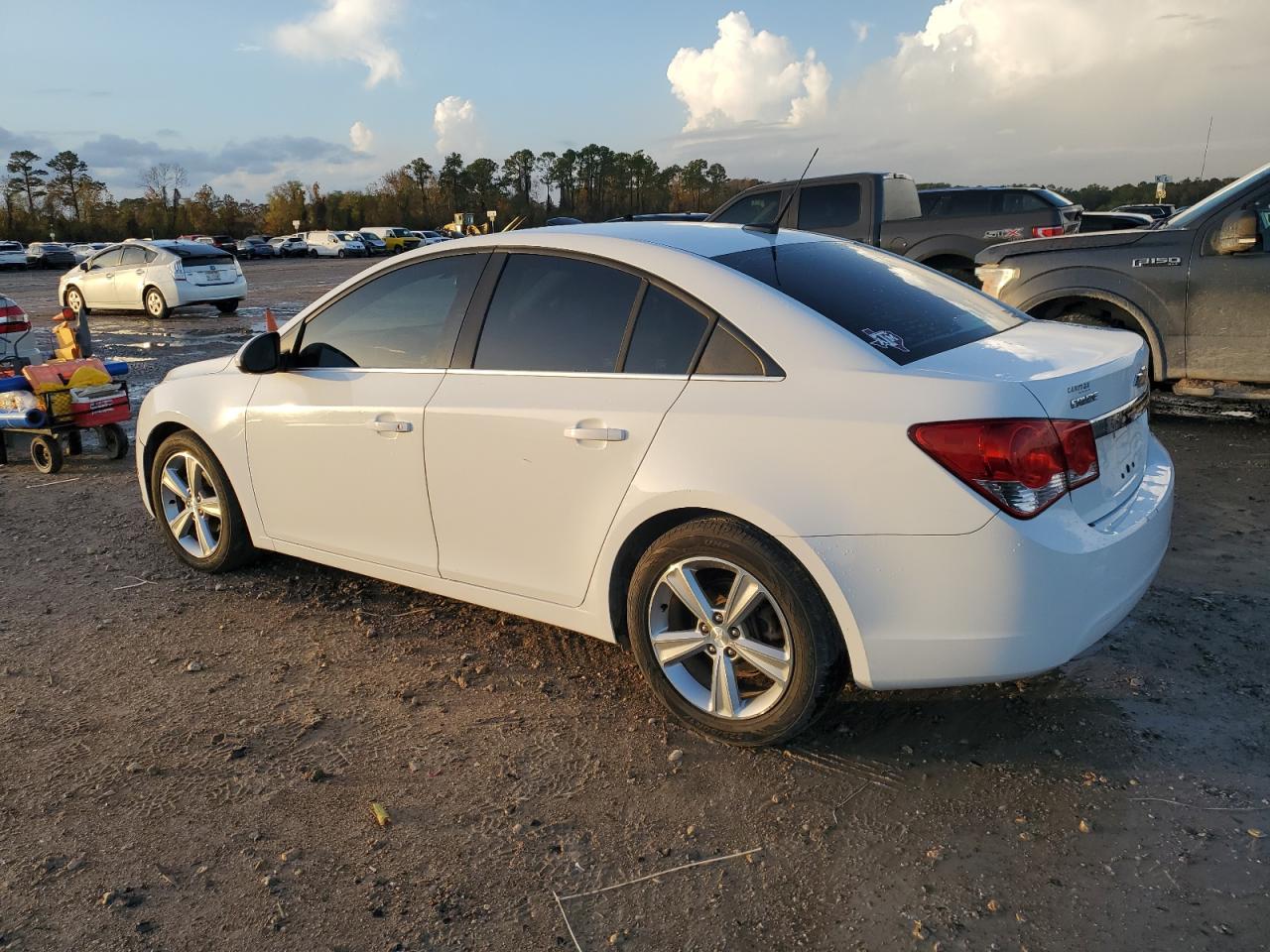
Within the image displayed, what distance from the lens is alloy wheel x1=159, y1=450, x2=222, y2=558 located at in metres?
4.90

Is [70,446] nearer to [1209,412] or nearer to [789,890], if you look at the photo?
[789,890]

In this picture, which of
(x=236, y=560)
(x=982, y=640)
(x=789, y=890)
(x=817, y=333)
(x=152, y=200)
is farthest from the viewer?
(x=152, y=200)

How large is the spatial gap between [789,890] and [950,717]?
1.08m

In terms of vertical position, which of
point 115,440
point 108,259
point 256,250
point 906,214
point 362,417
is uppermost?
point 906,214

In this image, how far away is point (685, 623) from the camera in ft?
10.9

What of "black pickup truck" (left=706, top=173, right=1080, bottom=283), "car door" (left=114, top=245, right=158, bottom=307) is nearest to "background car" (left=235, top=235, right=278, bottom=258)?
"car door" (left=114, top=245, right=158, bottom=307)

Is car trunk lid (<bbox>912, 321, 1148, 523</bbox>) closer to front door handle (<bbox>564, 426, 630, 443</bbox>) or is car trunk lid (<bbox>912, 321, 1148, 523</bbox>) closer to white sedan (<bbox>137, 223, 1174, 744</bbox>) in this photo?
white sedan (<bbox>137, 223, 1174, 744</bbox>)

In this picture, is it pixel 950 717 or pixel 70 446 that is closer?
pixel 950 717

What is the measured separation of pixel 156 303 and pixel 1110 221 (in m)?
18.0

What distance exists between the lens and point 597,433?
332cm

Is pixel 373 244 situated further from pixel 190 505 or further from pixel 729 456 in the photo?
pixel 729 456

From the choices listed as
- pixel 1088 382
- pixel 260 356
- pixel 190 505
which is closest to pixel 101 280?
pixel 190 505

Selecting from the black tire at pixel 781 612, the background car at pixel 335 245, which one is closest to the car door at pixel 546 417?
the black tire at pixel 781 612

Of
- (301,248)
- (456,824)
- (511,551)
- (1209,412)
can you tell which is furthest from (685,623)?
(301,248)
